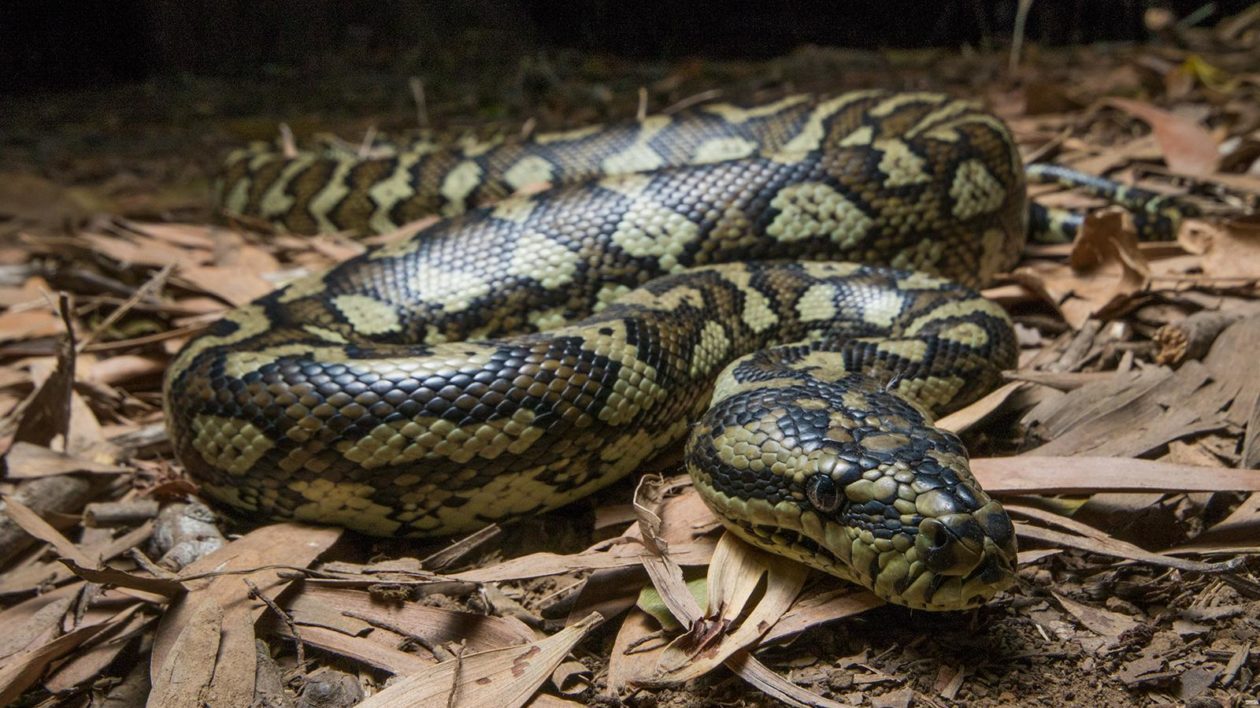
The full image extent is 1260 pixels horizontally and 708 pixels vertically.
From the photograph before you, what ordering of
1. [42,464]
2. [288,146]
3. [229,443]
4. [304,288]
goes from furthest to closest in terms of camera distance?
1. [288,146]
2. [304,288]
3. [42,464]
4. [229,443]

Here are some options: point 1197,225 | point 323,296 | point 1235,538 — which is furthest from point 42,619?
point 1197,225

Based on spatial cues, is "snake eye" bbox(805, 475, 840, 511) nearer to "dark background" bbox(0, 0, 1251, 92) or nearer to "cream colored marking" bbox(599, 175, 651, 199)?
"cream colored marking" bbox(599, 175, 651, 199)

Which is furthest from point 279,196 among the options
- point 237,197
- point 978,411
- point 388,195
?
point 978,411

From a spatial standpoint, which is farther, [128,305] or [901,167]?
[901,167]

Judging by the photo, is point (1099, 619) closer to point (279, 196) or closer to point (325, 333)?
point (325, 333)

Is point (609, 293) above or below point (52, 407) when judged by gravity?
above

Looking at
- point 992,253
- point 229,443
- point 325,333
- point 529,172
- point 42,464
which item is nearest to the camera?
point 229,443

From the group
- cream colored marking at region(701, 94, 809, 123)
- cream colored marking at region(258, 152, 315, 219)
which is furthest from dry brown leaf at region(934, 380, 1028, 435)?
cream colored marking at region(258, 152, 315, 219)
